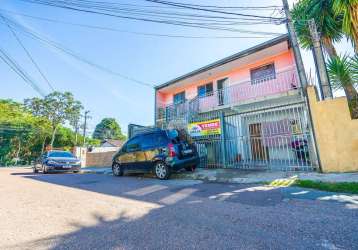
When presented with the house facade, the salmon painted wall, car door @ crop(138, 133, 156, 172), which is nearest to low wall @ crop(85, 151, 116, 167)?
the house facade

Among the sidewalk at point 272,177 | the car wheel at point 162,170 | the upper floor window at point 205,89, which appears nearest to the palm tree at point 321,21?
the sidewalk at point 272,177

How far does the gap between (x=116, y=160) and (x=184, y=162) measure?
4.12 meters

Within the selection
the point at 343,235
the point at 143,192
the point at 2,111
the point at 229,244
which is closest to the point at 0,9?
the point at 143,192

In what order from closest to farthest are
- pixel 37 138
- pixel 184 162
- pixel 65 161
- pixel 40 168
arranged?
pixel 184 162, pixel 65 161, pixel 40 168, pixel 37 138

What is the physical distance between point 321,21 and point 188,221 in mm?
9108

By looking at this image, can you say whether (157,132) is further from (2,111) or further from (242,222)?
(2,111)

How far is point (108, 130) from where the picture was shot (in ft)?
213

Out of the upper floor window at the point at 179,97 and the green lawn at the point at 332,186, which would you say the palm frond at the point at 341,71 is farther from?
the upper floor window at the point at 179,97

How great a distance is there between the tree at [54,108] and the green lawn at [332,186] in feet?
126

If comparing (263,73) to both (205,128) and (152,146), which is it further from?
(152,146)

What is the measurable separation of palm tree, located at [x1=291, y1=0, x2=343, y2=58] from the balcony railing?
2321 mm

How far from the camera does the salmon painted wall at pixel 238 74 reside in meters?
11.4

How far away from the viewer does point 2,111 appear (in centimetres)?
3241

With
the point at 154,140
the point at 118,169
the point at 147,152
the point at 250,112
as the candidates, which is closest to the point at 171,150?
the point at 154,140
